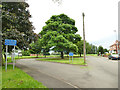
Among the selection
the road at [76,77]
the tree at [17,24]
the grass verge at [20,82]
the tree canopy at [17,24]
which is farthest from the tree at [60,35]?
the grass verge at [20,82]

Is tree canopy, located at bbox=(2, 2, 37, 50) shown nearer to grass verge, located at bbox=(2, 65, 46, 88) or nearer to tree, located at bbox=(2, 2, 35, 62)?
tree, located at bbox=(2, 2, 35, 62)

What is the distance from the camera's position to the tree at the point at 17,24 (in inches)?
370

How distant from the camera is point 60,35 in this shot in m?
21.3

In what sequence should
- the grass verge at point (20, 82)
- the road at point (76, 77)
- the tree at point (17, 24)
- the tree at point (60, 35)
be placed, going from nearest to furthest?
1. the grass verge at point (20, 82)
2. the road at point (76, 77)
3. the tree at point (17, 24)
4. the tree at point (60, 35)

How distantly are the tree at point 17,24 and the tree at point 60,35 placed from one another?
9340mm

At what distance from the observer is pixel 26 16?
12.3m

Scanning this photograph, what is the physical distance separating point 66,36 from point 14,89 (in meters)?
20.1

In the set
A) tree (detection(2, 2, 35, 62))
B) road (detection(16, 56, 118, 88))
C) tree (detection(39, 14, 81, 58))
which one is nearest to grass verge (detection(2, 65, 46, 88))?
road (detection(16, 56, 118, 88))

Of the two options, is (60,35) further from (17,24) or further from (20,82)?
(20,82)

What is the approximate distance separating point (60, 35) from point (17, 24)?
454 inches

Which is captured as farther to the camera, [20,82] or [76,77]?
[76,77]

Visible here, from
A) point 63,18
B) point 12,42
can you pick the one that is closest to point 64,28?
point 63,18

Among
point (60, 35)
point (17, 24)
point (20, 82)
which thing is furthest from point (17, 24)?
point (60, 35)

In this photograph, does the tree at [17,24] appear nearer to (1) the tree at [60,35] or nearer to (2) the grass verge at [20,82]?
(2) the grass verge at [20,82]
